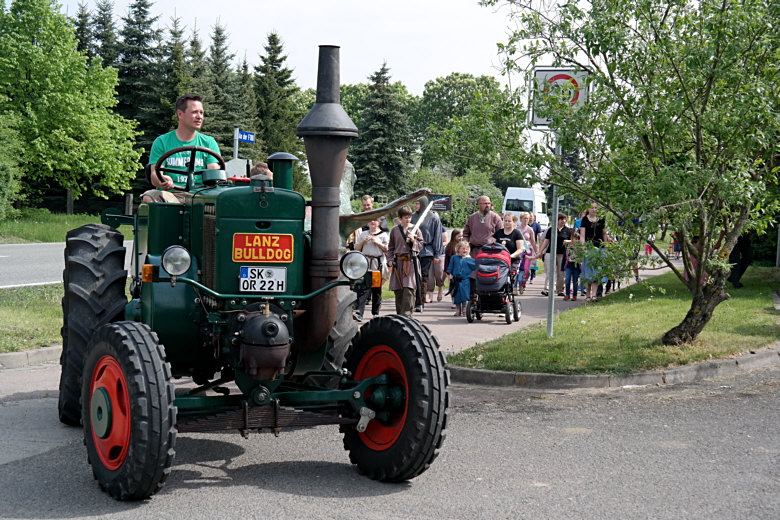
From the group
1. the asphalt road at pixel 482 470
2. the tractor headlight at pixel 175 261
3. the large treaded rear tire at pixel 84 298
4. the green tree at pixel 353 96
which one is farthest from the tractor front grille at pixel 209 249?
the green tree at pixel 353 96

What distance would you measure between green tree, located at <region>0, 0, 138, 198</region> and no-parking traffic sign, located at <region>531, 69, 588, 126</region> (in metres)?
43.1

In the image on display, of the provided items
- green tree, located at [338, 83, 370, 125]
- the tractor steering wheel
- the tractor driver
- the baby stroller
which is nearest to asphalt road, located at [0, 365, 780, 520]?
the tractor steering wheel

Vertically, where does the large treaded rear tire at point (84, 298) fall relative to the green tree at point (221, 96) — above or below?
below

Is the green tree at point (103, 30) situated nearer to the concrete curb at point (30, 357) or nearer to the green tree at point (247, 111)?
the green tree at point (247, 111)

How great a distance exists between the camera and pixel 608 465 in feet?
20.1

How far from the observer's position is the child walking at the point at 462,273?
52.6 ft

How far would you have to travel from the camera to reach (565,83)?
10.4 metres

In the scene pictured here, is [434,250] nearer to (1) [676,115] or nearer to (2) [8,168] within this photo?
(1) [676,115]

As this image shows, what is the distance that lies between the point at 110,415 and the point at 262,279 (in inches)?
47.4

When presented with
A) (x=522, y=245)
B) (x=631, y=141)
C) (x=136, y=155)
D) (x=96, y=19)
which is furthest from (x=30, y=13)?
(x=631, y=141)

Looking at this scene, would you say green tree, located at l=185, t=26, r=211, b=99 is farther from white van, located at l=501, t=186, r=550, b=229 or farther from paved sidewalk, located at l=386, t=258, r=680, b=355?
paved sidewalk, located at l=386, t=258, r=680, b=355

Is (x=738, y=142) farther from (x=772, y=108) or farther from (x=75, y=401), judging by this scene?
(x=75, y=401)

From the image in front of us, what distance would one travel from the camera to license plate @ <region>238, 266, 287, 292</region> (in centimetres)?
559

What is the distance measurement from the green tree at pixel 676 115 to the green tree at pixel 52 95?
43538 millimetres
